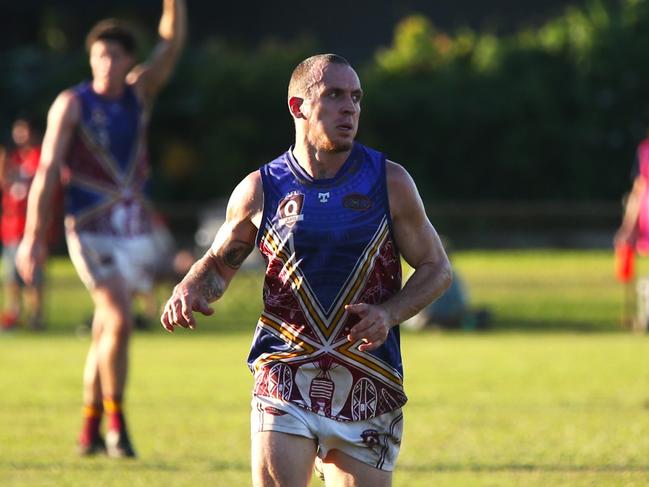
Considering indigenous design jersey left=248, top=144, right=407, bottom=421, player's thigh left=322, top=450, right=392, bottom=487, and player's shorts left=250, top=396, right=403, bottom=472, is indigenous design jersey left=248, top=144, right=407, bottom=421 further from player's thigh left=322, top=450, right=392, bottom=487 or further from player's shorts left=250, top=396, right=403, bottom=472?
player's thigh left=322, top=450, right=392, bottom=487

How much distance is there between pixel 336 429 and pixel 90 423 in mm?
3874

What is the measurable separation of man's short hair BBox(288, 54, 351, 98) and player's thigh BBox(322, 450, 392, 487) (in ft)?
4.41

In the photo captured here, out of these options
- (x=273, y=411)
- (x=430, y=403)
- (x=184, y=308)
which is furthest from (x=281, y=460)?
(x=430, y=403)

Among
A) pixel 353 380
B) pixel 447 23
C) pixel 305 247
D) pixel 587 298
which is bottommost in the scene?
pixel 587 298

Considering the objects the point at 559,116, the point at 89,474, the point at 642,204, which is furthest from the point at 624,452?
the point at 559,116

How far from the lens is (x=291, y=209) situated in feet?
18.9

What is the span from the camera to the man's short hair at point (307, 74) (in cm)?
579

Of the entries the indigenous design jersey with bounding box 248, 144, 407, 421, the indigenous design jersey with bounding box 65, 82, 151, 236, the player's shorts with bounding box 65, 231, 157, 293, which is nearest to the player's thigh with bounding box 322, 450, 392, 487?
the indigenous design jersey with bounding box 248, 144, 407, 421

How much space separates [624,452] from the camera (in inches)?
363

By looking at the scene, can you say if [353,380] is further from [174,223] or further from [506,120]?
[506,120]

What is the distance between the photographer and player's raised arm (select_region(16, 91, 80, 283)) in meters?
9.05

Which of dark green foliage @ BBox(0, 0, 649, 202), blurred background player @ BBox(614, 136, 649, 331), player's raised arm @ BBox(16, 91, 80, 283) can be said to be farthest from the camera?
dark green foliage @ BBox(0, 0, 649, 202)

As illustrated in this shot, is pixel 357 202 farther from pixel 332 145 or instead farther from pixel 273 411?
pixel 273 411

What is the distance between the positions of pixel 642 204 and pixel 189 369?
5235mm
